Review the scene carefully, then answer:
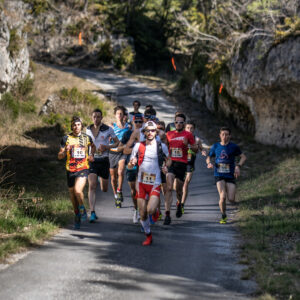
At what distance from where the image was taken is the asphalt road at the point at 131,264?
5590 mm

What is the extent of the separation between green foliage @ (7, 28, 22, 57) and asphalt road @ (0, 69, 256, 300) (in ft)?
58.8

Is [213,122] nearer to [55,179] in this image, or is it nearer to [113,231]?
[55,179]

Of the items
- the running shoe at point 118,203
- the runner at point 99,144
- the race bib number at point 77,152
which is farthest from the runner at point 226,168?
the race bib number at point 77,152

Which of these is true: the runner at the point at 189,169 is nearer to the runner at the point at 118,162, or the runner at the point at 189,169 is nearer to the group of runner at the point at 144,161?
the group of runner at the point at 144,161

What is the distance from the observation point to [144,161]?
804 cm

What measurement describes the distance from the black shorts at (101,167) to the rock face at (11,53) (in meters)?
14.0

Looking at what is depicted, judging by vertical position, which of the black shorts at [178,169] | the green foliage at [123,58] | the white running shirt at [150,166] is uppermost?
the green foliage at [123,58]

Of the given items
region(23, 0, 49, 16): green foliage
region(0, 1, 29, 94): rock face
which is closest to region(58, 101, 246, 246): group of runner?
region(0, 1, 29, 94): rock face

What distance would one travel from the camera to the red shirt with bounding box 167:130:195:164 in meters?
9.80

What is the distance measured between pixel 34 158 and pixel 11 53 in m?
10.9

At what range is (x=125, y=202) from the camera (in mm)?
11977

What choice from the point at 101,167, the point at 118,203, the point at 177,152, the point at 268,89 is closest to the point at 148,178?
the point at 177,152

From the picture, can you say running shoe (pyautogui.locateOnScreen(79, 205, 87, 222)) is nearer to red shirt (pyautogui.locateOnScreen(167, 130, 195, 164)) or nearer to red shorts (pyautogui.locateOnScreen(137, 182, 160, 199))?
red shorts (pyautogui.locateOnScreen(137, 182, 160, 199))

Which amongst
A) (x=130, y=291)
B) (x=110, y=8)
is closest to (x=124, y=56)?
(x=110, y=8)
